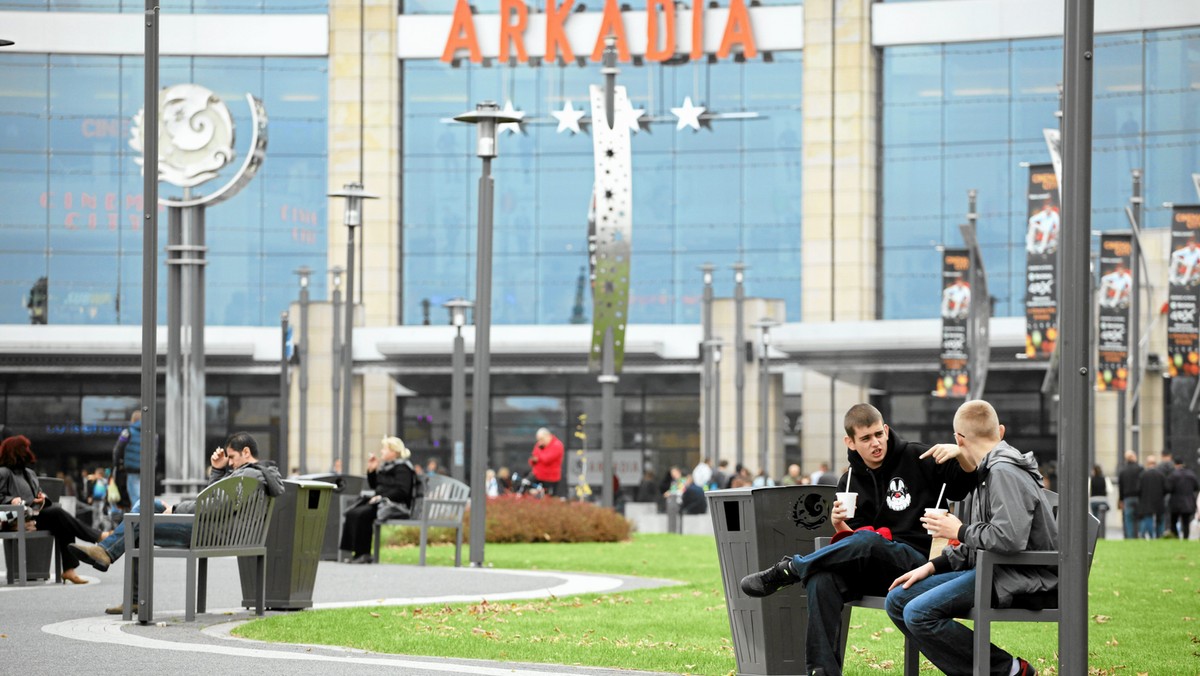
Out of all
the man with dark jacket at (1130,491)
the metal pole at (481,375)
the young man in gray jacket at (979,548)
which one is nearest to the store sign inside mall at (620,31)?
the man with dark jacket at (1130,491)

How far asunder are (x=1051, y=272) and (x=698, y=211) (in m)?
18.7

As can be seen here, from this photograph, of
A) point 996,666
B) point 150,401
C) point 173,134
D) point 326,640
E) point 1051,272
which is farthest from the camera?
point 1051,272

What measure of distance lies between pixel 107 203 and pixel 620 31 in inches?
626

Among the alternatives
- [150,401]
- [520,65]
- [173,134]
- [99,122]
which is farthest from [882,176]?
[150,401]

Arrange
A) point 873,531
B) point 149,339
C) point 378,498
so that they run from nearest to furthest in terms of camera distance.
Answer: point 873,531 → point 149,339 → point 378,498

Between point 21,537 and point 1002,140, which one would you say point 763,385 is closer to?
point 1002,140

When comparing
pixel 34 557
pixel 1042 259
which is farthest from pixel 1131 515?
pixel 34 557

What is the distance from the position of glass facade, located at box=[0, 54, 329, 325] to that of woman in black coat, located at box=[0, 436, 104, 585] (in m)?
38.5

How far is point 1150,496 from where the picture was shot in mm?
31578

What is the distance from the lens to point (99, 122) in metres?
53.6

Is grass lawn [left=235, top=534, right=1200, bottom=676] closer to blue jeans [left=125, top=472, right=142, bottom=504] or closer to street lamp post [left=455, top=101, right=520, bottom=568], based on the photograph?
street lamp post [left=455, top=101, right=520, bottom=568]

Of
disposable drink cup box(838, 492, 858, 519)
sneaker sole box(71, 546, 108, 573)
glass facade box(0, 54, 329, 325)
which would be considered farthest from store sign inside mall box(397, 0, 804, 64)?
disposable drink cup box(838, 492, 858, 519)

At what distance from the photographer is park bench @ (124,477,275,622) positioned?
1175 centimetres

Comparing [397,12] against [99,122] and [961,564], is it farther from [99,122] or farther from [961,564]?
[961,564]
